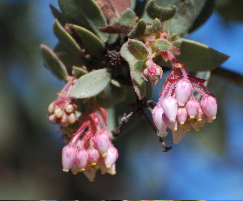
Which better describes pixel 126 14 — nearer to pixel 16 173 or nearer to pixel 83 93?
pixel 83 93

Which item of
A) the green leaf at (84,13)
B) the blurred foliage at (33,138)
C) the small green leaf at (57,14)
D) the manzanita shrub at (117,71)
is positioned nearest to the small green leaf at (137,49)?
the manzanita shrub at (117,71)

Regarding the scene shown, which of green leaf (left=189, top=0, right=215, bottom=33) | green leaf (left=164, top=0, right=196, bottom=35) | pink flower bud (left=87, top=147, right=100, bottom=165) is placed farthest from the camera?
green leaf (left=189, top=0, right=215, bottom=33)

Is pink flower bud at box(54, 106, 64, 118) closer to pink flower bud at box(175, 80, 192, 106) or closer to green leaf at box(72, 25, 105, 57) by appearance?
green leaf at box(72, 25, 105, 57)

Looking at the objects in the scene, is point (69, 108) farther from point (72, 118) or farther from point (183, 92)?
point (183, 92)

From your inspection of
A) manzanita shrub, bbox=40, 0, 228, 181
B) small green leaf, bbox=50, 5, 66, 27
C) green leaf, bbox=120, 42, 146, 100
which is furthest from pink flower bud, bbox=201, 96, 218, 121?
small green leaf, bbox=50, 5, 66, 27

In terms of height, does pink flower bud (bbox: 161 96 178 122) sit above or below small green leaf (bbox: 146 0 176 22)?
below

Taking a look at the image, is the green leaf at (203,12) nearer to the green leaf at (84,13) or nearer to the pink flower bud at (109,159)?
the green leaf at (84,13)
